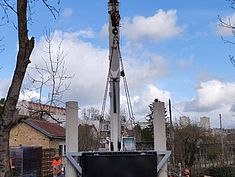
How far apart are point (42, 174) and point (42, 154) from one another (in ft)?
3.93

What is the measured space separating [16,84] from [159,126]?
3422 mm

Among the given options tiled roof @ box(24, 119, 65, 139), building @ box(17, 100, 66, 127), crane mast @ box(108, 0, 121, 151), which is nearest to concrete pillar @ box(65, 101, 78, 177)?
building @ box(17, 100, 66, 127)

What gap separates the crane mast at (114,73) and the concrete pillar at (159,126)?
3.47 feet

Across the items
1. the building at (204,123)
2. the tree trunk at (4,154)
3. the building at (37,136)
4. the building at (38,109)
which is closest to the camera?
the tree trunk at (4,154)

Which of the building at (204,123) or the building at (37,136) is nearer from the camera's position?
the building at (37,136)

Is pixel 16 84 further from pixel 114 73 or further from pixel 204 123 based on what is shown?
pixel 204 123

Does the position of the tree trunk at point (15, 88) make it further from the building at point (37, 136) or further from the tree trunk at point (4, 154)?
the building at point (37, 136)

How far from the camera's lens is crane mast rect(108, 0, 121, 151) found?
30.3 feet

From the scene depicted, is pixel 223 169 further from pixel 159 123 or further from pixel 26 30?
pixel 26 30

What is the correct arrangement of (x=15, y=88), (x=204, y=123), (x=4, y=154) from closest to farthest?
(x=4, y=154) < (x=15, y=88) < (x=204, y=123)

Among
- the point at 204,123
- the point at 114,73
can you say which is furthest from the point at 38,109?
the point at 204,123

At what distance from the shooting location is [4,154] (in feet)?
19.0

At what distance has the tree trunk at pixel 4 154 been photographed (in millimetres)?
5770

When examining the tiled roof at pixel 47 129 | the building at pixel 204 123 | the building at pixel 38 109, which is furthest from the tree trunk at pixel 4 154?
the building at pixel 204 123
